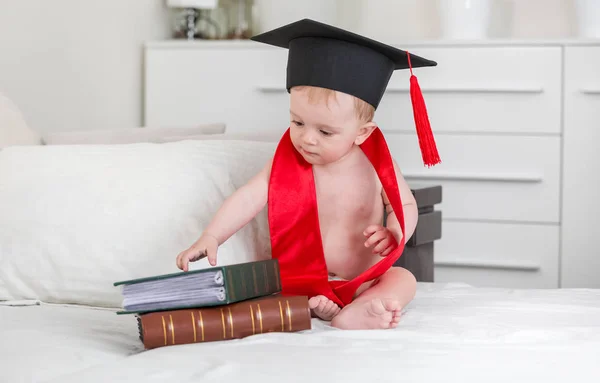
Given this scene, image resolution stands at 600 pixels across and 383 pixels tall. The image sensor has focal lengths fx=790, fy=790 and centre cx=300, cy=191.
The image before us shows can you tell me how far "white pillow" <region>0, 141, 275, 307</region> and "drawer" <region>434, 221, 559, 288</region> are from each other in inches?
55.9

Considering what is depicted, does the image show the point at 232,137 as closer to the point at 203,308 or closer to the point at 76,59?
the point at 203,308

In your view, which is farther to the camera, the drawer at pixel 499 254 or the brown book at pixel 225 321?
the drawer at pixel 499 254

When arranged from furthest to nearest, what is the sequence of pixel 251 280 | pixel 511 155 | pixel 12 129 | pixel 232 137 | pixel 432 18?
pixel 432 18, pixel 511 155, pixel 232 137, pixel 12 129, pixel 251 280

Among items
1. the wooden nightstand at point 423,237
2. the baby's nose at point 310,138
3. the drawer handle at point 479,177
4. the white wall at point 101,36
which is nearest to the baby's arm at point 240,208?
the baby's nose at point 310,138

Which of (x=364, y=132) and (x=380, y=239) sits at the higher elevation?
(x=364, y=132)

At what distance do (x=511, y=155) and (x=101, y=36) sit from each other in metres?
1.43

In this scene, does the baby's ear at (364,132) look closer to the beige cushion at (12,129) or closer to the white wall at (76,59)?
the beige cushion at (12,129)

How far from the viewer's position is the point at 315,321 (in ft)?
4.16

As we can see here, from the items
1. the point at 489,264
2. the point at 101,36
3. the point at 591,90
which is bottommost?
the point at 489,264

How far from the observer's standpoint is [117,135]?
179 centimetres

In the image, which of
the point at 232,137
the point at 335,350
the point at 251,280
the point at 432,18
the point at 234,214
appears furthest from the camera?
the point at 432,18

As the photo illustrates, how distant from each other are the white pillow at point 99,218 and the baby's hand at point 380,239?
0.73 ft

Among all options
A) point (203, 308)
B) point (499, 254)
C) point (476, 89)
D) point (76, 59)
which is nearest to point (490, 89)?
point (476, 89)

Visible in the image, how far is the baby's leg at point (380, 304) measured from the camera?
3.82 feet
